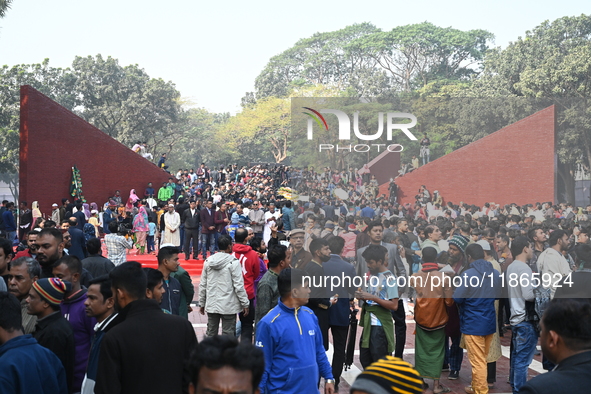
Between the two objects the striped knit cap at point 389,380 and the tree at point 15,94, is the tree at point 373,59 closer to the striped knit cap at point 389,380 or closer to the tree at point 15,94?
the tree at point 15,94

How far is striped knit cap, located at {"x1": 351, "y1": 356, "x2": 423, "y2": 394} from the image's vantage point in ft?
6.83

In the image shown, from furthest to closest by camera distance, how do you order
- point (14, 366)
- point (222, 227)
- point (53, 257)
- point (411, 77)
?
1. point (411, 77)
2. point (222, 227)
3. point (53, 257)
4. point (14, 366)

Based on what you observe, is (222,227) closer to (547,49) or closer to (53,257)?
(53,257)

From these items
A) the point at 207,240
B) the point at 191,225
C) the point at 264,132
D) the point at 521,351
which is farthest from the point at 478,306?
the point at 264,132

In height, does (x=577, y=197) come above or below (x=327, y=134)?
below

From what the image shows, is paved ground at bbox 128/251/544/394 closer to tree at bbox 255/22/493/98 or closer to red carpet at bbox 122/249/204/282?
red carpet at bbox 122/249/204/282

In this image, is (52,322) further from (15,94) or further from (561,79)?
(15,94)

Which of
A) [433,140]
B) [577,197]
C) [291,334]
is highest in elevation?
[433,140]

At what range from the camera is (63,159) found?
21766mm

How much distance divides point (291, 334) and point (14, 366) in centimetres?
178

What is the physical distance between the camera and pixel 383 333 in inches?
241

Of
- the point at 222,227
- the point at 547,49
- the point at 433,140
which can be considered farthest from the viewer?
the point at 547,49

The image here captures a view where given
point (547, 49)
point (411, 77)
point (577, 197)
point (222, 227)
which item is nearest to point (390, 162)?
point (577, 197)

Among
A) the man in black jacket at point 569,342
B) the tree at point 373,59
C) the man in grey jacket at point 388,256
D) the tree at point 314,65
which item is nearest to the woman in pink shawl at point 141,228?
the man in grey jacket at point 388,256
